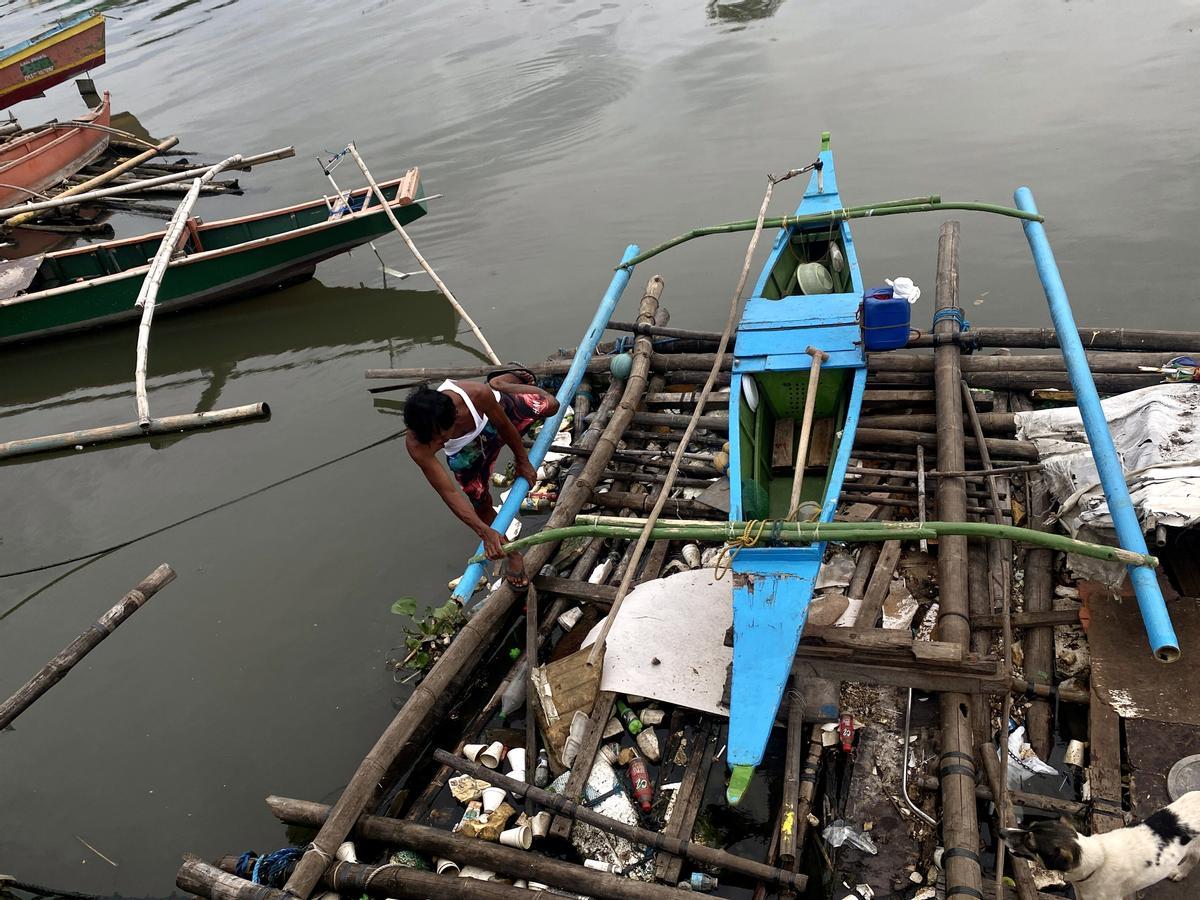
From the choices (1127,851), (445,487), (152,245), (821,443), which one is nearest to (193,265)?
(152,245)

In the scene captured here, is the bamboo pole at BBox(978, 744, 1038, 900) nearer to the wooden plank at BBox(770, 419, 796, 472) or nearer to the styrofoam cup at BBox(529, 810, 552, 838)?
the styrofoam cup at BBox(529, 810, 552, 838)

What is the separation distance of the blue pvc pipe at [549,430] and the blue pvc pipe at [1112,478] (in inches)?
133

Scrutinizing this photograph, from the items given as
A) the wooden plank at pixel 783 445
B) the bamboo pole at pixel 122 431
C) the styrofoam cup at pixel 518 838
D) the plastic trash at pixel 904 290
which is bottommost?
the styrofoam cup at pixel 518 838

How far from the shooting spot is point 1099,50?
41.1ft

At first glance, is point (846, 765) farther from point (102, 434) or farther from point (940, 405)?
point (102, 434)

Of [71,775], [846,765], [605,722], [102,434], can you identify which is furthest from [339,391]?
[846,765]

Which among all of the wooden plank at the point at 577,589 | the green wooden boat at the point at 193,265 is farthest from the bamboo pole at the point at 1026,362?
the green wooden boat at the point at 193,265

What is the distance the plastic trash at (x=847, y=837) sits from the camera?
11.7 feet

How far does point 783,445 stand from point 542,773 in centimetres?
293

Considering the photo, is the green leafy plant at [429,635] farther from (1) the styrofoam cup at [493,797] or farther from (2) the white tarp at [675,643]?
(1) the styrofoam cup at [493,797]

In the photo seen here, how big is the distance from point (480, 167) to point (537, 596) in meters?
10.3

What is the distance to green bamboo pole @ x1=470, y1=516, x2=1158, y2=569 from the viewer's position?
3.46 m

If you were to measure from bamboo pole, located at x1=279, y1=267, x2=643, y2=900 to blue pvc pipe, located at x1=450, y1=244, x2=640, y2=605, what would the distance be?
4 cm

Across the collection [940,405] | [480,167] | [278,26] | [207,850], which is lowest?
[207,850]
